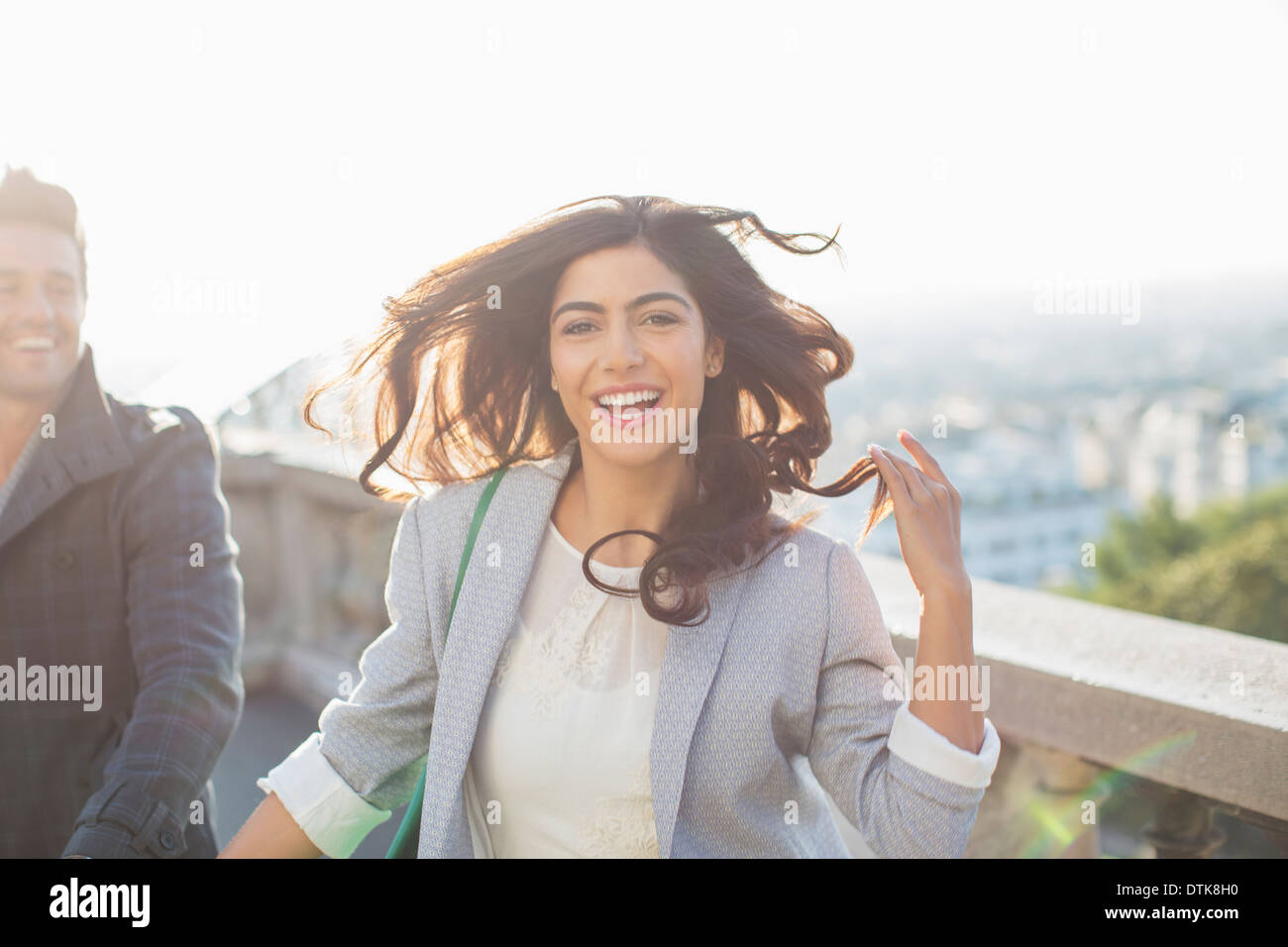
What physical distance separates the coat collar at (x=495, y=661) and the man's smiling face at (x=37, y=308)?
917mm

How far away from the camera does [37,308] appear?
2.14 metres

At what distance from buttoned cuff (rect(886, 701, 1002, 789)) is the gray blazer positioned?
0.02 metres

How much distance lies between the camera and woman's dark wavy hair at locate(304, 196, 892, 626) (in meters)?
1.92

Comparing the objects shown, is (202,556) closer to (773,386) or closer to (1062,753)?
(773,386)

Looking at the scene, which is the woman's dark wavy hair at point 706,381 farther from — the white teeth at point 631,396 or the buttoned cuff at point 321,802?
the buttoned cuff at point 321,802

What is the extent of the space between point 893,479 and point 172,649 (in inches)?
53.3

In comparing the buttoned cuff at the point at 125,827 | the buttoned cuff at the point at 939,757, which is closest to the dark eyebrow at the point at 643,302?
the buttoned cuff at the point at 939,757

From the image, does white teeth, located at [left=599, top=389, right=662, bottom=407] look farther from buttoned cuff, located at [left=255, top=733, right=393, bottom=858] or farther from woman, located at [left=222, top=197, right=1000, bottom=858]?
buttoned cuff, located at [left=255, top=733, right=393, bottom=858]

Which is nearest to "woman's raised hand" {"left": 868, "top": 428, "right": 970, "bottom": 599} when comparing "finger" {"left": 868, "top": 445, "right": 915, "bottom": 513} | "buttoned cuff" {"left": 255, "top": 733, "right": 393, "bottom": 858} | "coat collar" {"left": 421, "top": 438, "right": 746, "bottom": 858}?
"finger" {"left": 868, "top": 445, "right": 915, "bottom": 513}

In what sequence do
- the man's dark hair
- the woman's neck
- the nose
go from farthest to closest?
the man's dark hair, the woman's neck, the nose

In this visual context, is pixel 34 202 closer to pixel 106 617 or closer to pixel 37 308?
pixel 37 308

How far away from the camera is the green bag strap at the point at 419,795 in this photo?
185 centimetres

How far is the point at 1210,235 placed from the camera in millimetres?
88812

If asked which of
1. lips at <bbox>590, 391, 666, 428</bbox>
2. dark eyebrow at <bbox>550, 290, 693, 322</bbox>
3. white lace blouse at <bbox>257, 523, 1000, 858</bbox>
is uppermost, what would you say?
dark eyebrow at <bbox>550, 290, 693, 322</bbox>
